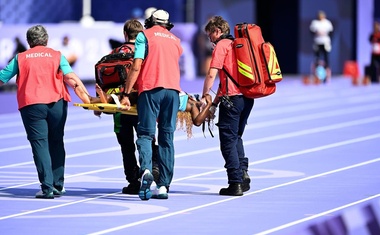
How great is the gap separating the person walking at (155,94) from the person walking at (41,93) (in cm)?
57

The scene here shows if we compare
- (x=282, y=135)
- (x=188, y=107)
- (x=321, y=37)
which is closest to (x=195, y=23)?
(x=321, y=37)

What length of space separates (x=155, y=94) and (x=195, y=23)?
23.3 meters

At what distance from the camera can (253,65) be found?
487 inches

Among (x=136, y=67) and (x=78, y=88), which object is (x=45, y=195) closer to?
(x=78, y=88)

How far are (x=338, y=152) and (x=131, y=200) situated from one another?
540 centimetres

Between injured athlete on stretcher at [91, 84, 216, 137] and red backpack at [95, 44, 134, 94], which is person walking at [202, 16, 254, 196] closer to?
injured athlete on stretcher at [91, 84, 216, 137]

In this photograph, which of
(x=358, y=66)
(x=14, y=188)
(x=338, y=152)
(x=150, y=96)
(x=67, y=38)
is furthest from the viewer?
(x=358, y=66)

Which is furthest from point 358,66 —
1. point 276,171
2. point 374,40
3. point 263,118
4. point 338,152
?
point 276,171

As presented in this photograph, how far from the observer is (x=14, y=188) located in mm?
13195

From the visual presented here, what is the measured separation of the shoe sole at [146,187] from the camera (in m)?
11.9

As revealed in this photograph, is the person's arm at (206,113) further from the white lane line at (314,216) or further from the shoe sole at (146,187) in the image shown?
the white lane line at (314,216)

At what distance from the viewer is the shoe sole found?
11.9 meters

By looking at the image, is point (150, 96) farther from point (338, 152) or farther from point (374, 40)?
point (374, 40)

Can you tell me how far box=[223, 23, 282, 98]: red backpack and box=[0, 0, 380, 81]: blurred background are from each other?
14.2 m
